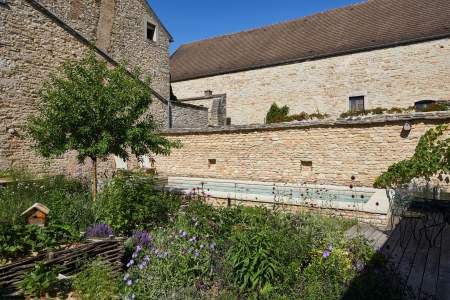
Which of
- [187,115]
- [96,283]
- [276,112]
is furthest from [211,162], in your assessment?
[96,283]

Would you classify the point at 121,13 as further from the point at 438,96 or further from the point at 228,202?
the point at 438,96

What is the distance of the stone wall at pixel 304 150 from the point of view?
32.9ft

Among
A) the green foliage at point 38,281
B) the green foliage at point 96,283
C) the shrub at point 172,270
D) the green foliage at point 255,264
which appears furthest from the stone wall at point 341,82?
the green foliage at point 38,281

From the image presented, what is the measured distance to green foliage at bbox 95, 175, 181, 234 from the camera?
510 cm

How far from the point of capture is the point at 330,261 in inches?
143

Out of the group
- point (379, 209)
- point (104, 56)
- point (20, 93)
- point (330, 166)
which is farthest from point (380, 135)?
point (20, 93)

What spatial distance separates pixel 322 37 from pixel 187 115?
30.1 feet

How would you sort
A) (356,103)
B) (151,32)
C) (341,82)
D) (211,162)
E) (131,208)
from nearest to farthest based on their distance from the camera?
1. (131,208)
2. (211,162)
3. (151,32)
4. (356,103)
5. (341,82)

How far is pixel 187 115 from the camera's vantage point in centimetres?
1789

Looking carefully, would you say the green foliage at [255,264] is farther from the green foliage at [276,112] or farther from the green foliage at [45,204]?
the green foliage at [276,112]

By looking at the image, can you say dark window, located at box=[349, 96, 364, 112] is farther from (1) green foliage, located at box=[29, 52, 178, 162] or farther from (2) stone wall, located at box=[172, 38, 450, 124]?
(1) green foliage, located at box=[29, 52, 178, 162]

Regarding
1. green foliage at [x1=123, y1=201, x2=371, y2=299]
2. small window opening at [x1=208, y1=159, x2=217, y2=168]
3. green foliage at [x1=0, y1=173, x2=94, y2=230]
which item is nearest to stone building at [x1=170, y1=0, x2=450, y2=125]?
small window opening at [x1=208, y1=159, x2=217, y2=168]

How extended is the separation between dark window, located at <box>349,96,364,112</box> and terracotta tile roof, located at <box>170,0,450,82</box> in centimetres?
252

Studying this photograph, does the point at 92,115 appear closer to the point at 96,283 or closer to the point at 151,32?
the point at 96,283
